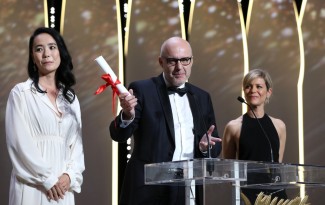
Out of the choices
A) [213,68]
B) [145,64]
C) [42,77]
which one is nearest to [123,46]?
[145,64]

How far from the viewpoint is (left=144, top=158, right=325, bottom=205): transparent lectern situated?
2.98 metres

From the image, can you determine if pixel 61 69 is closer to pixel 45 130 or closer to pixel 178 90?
pixel 45 130

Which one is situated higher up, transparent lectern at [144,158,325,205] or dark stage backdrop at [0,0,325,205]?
dark stage backdrop at [0,0,325,205]

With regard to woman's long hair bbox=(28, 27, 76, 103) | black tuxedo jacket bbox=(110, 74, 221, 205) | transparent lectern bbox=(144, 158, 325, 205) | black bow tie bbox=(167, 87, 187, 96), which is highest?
woman's long hair bbox=(28, 27, 76, 103)

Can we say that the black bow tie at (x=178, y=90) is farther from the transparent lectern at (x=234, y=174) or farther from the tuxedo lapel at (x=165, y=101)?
the transparent lectern at (x=234, y=174)

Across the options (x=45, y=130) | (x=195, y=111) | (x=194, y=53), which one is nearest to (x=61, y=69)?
(x=45, y=130)

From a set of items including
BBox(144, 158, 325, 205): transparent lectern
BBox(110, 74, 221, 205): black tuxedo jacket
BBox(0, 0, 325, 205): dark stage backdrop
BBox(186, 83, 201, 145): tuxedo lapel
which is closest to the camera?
BBox(144, 158, 325, 205): transparent lectern

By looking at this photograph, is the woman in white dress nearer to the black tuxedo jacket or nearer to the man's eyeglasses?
the black tuxedo jacket

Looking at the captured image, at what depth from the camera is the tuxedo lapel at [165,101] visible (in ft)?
12.2

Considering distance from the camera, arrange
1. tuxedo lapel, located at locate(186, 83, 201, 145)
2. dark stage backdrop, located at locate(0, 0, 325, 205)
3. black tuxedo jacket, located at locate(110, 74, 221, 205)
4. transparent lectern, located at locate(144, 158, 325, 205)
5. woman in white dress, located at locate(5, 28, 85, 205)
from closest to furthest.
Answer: transparent lectern, located at locate(144, 158, 325, 205), woman in white dress, located at locate(5, 28, 85, 205), black tuxedo jacket, located at locate(110, 74, 221, 205), tuxedo lapel, located at locate(186, 83, 201, 145), dark stage backdrop, located at locate(0, 0, 325, 205)

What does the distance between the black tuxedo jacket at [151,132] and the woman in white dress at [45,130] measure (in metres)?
0.23

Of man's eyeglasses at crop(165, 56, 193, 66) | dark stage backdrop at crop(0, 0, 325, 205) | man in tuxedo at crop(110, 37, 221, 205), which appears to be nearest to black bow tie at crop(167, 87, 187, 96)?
man in tuxedo at crop(110, 37, 221, 205)

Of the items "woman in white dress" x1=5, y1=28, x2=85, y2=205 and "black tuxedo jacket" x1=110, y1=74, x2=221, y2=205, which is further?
"black tuxedo jacket" x1=110, y1=74, x2=221, y2=205

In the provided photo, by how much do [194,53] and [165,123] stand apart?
64.8 inches
